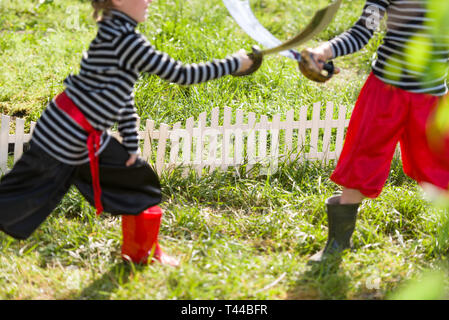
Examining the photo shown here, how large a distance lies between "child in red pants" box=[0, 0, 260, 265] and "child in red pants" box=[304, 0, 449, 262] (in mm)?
547

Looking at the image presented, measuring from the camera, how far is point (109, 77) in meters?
2.28

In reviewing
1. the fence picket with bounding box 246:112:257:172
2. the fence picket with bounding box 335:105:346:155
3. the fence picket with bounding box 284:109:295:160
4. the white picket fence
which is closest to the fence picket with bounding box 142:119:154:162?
the white picket fence

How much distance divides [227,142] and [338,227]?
110 centimetres

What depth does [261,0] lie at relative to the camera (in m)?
7.27

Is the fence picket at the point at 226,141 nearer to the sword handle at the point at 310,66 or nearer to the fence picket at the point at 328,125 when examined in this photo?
the fence picket at the point at 328,125

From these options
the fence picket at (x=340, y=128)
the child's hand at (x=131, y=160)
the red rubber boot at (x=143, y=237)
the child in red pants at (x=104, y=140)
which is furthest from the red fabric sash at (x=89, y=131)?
the fence picket at (x=340, y=128)

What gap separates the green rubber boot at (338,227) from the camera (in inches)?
107

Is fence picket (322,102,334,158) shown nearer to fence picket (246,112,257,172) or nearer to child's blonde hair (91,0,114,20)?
fence picket (246,112,257,172)

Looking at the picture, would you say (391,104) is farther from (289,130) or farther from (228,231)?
(289,130)

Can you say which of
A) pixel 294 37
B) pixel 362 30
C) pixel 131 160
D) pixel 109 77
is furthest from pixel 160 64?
pixel 362 30

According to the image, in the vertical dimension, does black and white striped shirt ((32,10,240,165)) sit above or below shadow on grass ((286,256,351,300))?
above

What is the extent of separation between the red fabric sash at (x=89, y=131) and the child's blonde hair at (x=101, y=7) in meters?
0.34

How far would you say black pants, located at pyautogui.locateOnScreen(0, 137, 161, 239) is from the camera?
7.81 feet
